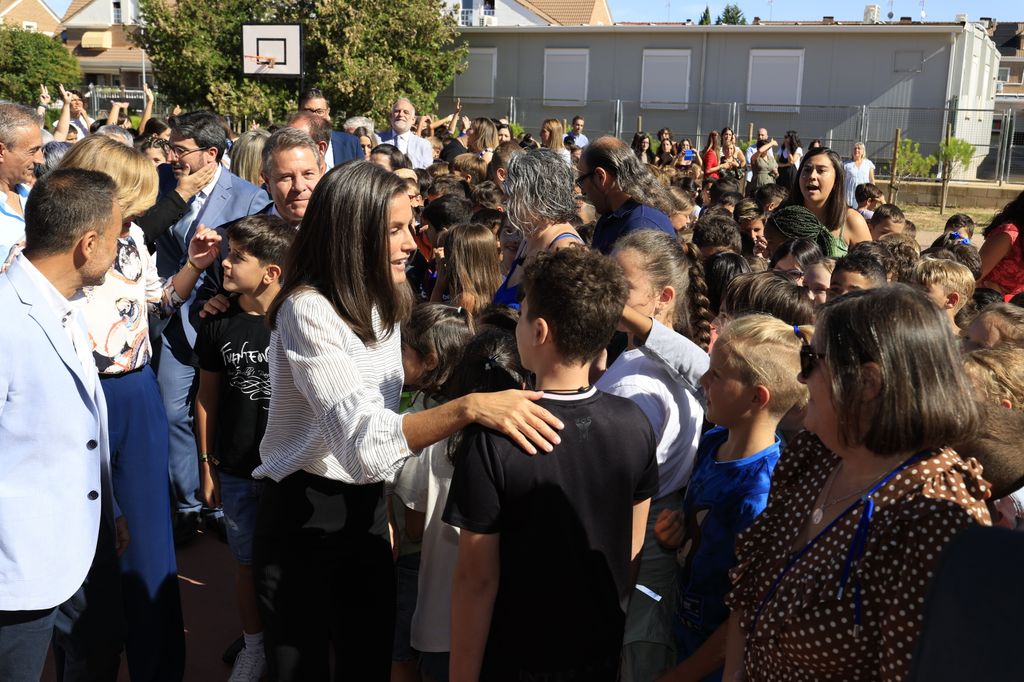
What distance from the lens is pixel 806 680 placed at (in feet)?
5.86

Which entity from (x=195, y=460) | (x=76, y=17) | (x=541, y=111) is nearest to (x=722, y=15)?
(x=76, y=17)

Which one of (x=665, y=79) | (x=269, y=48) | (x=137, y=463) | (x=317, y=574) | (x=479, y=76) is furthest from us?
(x=479, y=76)

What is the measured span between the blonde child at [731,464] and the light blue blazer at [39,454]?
1.82 m

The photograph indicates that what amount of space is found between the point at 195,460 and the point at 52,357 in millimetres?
2714

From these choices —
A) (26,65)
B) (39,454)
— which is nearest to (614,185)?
(39,454)

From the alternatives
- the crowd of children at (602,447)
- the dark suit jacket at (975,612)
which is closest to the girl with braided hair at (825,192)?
the crowd of children at (602,447)

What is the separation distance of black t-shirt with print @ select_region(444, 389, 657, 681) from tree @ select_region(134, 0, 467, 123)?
81.9 ft

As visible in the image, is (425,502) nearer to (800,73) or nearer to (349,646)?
(349,646)

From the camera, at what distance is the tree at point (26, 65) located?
39.7 metres

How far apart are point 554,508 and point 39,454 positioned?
1545 millimetres

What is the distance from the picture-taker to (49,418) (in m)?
2.58

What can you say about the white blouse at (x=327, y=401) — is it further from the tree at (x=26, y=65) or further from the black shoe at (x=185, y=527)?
the tree at (x=26, y=65)

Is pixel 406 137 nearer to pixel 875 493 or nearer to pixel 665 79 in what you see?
pixel 875 493

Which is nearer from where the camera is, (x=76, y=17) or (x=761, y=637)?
(x=761, y=637)
